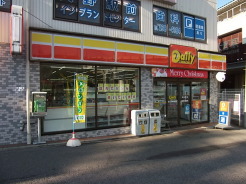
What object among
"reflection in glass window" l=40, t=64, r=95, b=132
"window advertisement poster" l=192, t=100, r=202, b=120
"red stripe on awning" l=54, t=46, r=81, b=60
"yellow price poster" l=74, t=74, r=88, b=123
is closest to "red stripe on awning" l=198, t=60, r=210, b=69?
"window advertisement poster" l=192, t=100, r=202, b=120

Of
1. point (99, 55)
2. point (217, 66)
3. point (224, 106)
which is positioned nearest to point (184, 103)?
point (224, 106)

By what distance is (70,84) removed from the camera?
316 inches

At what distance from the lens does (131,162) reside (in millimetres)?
5586

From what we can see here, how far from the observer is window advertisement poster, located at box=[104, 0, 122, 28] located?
858cm

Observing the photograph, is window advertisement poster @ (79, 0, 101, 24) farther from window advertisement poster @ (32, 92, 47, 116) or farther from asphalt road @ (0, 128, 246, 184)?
asphalt road @ (0, 128, 246, 184)

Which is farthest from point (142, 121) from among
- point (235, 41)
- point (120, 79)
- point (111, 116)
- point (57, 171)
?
point (235, 41)

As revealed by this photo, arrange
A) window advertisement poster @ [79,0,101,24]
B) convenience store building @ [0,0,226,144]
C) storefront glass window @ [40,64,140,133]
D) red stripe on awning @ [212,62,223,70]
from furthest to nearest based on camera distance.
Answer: red stripe on awning @ [212,62,223,70], window advertisement poster @ [79,0,101,24], storefront glass window @ [40,64,140,133], convenience store building @ [0,0,226,144]

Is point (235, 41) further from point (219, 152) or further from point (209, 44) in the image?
point (219, 152)

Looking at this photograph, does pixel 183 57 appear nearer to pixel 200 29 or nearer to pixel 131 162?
pixel 200 29

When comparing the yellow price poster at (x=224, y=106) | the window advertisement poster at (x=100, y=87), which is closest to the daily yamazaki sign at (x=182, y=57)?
the yellow price poster at (x=224, y=106)

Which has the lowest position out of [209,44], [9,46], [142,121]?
[142,121]

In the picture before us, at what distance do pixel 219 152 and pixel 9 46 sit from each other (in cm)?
724

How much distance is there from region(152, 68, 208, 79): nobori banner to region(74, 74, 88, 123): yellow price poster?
329 centimetres

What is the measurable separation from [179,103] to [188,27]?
383cm
